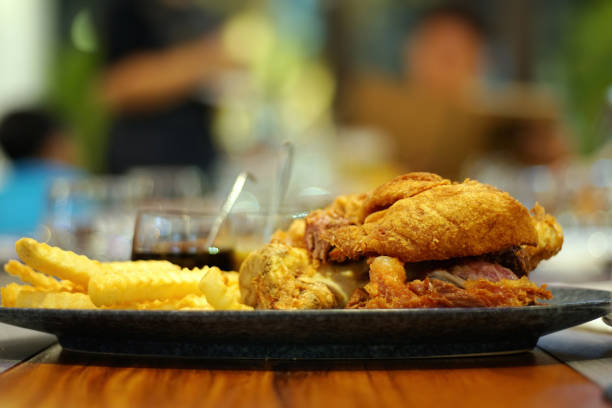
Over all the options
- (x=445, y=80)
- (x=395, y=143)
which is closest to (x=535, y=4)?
(x=445, y=80)

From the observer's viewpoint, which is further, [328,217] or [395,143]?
[395,143]

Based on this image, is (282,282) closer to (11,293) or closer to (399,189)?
(399,189)

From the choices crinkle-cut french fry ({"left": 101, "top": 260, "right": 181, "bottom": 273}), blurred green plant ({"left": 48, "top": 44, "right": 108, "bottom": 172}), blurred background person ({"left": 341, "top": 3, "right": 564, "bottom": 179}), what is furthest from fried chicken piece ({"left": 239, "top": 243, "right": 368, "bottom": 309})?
blurred green plant ({"left": 48, "top": 44, "right": 108, "bottom": 172})

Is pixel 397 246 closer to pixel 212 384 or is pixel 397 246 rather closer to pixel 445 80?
pixel 212 384

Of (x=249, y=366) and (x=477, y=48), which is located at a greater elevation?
(x=477, y=48)

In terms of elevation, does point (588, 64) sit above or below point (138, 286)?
above

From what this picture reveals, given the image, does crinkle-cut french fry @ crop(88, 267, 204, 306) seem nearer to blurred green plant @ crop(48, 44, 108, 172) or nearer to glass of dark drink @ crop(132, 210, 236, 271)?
glass of dark drink @ crop(132, 210, 236, 271)

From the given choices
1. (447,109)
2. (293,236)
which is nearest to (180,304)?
(293,236)
